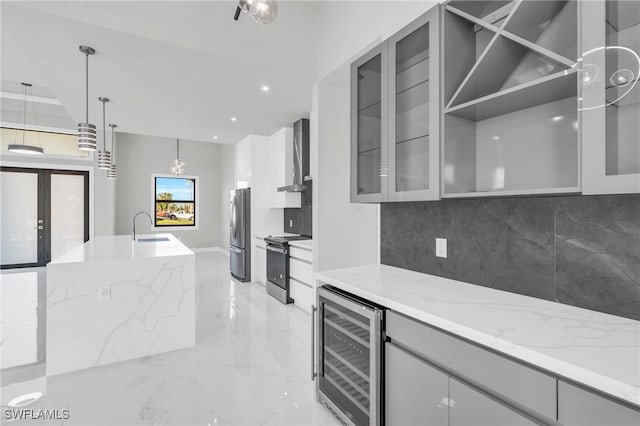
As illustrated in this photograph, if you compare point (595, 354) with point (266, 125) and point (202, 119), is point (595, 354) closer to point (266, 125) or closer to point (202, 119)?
point (266, 125)

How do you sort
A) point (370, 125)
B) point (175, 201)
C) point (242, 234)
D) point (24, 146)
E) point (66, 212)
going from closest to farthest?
point (370, 125)
point (24, 146)
point (242, 234)
point (66, 212)
point (175, 201)

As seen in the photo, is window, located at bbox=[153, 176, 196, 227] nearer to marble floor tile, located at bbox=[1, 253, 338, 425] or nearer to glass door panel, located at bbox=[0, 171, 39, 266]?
glass door panel, located at bbox=[0, 171, 39, 266]

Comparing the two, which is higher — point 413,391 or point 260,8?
point 260,8

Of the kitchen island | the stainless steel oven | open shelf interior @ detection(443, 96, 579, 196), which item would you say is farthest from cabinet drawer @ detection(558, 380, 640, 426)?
the stainless steel oven

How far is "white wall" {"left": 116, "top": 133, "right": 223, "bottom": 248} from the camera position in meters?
7.97

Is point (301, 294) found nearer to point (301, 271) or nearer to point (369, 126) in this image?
point (301, 271)

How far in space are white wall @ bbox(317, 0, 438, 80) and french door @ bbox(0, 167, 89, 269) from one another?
670 centimetres

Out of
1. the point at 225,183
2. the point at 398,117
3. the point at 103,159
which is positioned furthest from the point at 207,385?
the point at 225,183

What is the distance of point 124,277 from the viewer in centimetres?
266

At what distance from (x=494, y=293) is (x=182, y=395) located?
6.99ft

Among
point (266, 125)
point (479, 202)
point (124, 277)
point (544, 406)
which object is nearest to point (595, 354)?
point (544, 406)

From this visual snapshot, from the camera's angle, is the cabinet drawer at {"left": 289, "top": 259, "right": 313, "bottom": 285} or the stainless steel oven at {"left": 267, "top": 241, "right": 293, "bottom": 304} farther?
the stainless steel oven at {"left": 267, "top": 241, "right": 293, "bottom": 304}

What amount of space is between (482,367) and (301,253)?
294 cm

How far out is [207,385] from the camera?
2.27 m
